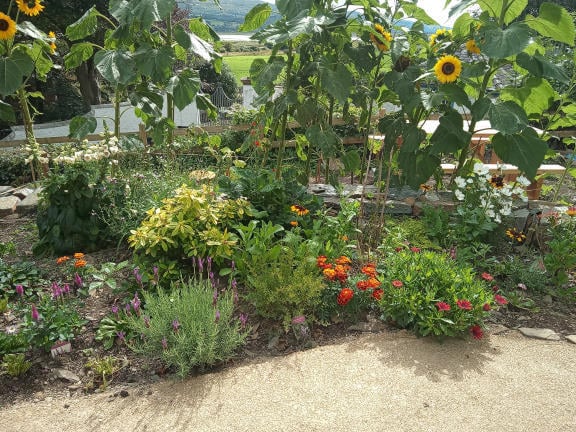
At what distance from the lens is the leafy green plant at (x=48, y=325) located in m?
2.21

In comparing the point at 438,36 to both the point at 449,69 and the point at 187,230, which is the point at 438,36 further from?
the point at 187,230

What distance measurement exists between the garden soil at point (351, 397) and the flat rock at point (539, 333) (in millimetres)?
158

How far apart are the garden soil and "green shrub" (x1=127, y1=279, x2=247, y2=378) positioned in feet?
0.32

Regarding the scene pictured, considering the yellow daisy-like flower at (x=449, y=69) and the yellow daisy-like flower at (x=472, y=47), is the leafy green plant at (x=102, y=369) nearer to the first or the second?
the yellow daisy-like flower at (x=449, y=69)

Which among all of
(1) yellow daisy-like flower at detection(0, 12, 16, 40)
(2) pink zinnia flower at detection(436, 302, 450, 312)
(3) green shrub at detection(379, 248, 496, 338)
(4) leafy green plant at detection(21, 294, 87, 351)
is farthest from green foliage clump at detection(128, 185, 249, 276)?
(1) yellow daisy-like flower at detection(0, 12, 16, 40)

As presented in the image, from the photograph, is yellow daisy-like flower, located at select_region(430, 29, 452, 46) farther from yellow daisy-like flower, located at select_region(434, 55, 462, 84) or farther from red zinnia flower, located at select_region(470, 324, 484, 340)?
red zinnia flower, located at select_region(470, 324, 484, 340)

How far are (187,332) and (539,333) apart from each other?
1906mm

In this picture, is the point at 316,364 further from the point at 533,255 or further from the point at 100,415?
the point at 533,255

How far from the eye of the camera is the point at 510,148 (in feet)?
10.6

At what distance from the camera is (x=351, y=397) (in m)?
2.02

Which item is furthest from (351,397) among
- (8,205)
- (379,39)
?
(8,205)

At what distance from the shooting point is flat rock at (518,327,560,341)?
8.32ft

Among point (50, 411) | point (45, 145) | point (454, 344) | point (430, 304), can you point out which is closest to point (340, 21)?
point (430, 304)

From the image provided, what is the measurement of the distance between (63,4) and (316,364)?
7.40 metres
